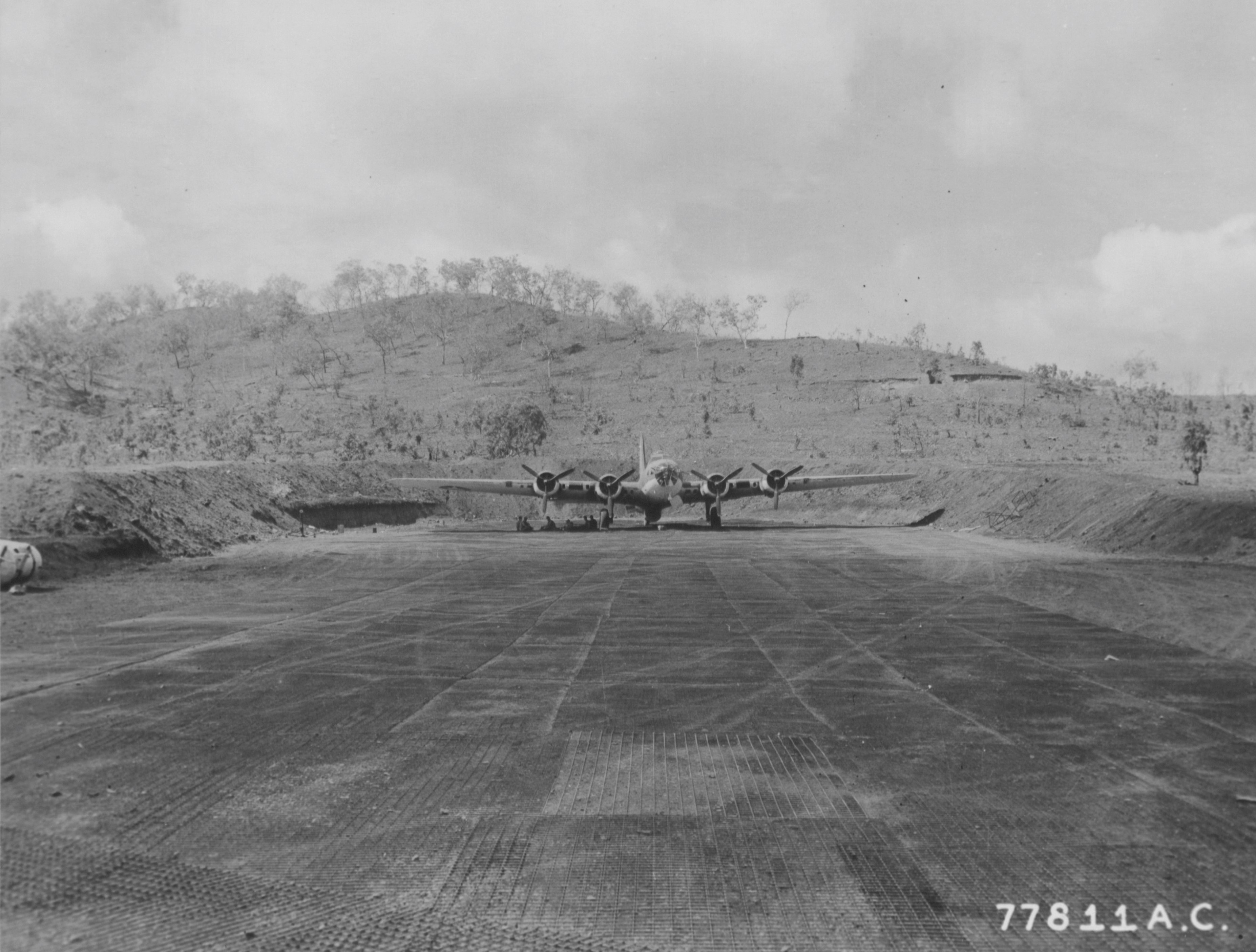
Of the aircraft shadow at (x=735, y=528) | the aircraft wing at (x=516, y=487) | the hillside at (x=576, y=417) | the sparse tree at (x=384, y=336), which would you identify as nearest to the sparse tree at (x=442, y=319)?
the hillside at (x=576, y=417)

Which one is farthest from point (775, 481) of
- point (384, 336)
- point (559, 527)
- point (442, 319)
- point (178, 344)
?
point (178, 344)

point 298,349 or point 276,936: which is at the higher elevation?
point 298,349

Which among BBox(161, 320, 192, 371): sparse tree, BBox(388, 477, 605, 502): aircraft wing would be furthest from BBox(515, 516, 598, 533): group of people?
BBox(161, 320, 192, 371): sparse tree

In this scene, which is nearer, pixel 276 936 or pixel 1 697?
pixel 276 936

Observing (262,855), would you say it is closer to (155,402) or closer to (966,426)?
(966,426)

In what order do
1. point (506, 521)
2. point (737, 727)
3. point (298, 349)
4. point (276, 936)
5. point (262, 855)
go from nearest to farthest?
point (276, 936) < point (262, 855) < point (737, 727) < point (506, 521) < point (298, 349)

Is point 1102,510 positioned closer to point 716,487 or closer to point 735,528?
point 735,528

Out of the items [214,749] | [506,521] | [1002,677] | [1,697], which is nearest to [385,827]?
[214,749]

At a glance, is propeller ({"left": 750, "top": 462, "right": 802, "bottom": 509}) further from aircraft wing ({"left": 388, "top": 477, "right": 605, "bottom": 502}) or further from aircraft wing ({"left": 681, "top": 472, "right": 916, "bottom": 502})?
aircraft wing ({"left": 388, "top": 477, "right": 605, "bottom": 502})
